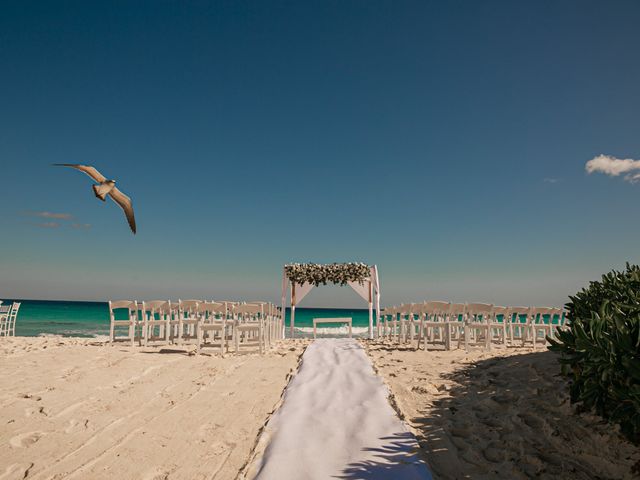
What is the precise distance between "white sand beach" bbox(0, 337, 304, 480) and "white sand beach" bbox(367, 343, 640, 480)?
1535mm

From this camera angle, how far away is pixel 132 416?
3.71 metres

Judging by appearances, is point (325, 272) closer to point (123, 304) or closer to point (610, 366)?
point (123, 304)

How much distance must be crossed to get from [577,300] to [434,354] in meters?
3.65

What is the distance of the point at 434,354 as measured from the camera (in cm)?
761

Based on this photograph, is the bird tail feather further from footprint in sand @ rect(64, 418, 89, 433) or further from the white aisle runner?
the white aisle runner

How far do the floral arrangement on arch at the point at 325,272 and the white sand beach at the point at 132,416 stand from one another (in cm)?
719

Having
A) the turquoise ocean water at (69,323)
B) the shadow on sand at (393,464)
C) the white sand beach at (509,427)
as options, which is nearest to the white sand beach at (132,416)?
→ the shadow on sand at (393,464)

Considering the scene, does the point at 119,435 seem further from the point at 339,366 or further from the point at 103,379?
the point at 339,366

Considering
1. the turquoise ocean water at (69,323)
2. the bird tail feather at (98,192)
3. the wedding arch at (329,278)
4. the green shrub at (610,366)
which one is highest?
the bird tail feather at (98,192)

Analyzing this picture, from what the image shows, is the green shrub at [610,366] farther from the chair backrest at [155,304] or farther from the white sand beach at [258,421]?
the chair backrest at [155,304]

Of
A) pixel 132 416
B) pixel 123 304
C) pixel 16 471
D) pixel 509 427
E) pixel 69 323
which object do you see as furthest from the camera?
pixel 69 323

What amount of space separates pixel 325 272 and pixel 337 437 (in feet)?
34.8

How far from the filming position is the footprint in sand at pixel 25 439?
9.92 ft

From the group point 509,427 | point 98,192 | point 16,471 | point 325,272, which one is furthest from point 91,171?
point 325,272
